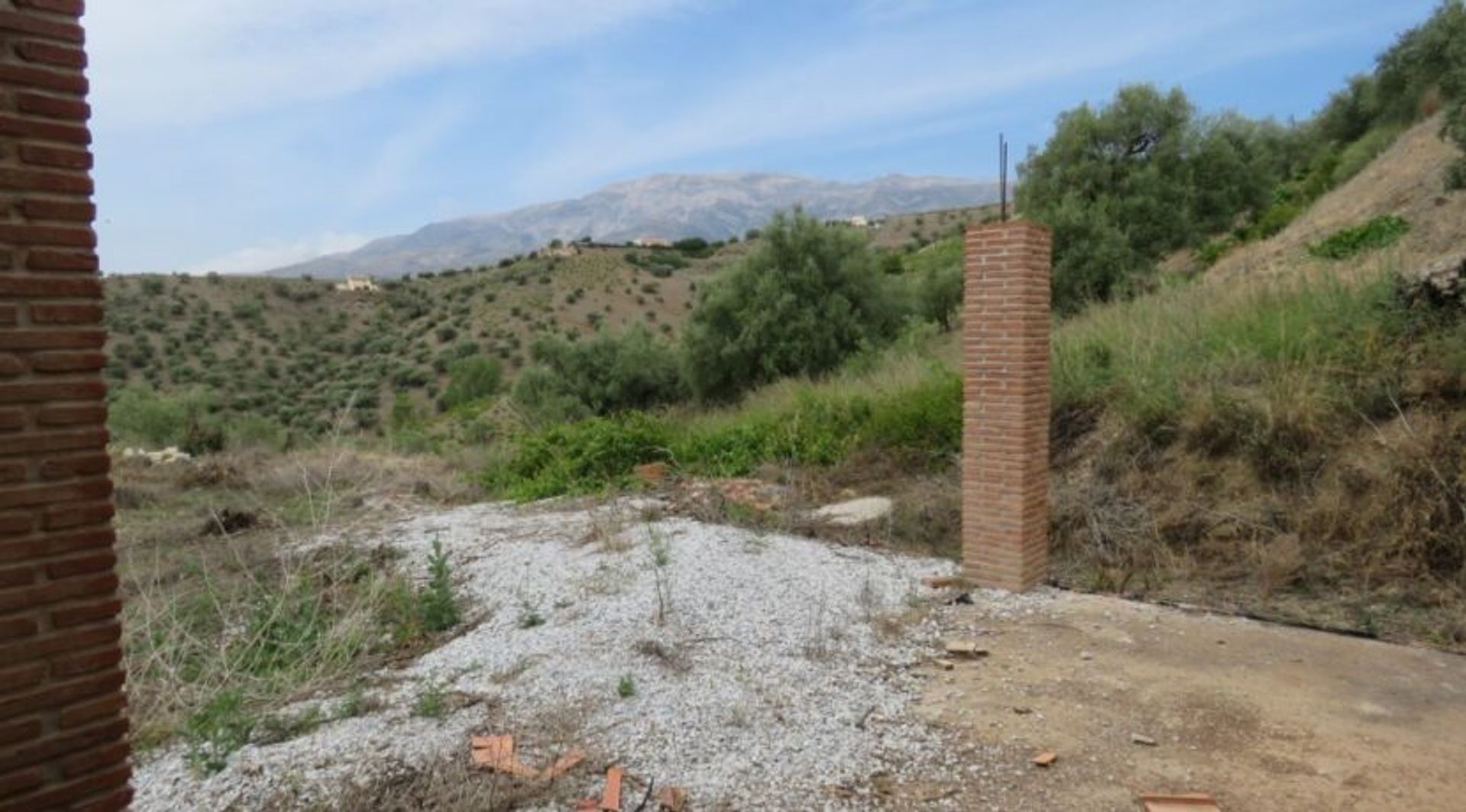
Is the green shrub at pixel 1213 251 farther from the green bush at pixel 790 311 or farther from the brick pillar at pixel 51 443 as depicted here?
the brick pillar at pixel 51 443

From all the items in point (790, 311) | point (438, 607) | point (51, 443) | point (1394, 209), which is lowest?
point (438, 607)

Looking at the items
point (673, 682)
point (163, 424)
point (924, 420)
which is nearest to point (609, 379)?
point (163, 424)

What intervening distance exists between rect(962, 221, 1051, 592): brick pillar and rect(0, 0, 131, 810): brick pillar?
5.00m

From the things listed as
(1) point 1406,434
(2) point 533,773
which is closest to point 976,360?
(1) point 1406,434

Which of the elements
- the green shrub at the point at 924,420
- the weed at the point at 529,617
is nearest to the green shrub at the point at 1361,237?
the green shrub at the point at 924,420

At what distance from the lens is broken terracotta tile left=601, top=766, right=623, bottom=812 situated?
138 inches

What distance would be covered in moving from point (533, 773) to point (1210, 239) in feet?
73.7

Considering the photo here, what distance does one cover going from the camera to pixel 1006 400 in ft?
20.0

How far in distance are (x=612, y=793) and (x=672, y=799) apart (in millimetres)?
242

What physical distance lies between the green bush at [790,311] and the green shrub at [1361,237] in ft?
24.5

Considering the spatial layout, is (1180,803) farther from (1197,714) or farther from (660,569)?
(660,569)

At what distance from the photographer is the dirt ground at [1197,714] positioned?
3.58 m

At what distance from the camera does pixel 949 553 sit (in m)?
7.64

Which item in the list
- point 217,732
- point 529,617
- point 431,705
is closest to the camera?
point 217,732
